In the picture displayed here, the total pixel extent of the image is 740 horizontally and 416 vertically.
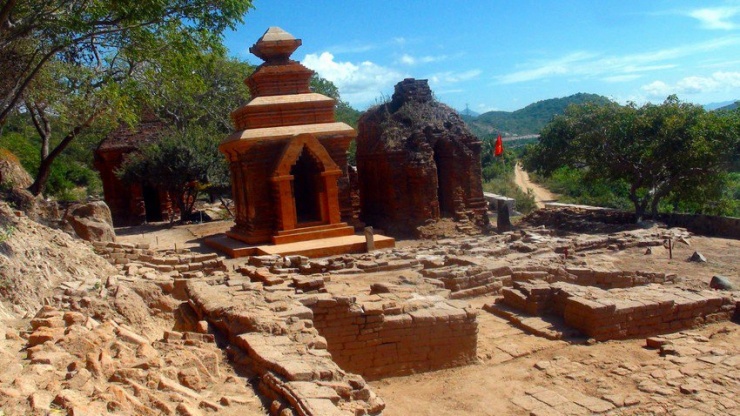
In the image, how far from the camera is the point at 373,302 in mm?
6941

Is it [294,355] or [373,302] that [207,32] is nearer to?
[373,302]

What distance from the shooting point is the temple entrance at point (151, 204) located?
25.3m

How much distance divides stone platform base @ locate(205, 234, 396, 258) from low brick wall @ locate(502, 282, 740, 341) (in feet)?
18.0

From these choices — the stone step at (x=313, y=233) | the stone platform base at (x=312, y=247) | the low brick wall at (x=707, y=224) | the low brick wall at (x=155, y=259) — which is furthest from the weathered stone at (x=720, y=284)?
the low brick wall at (x=155, y=259)

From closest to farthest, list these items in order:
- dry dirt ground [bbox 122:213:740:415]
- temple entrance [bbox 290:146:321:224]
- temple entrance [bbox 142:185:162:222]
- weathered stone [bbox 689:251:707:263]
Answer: dry dirt ground [bbox 122:213:740:415]
weathered stone [bbox 689:251:707:263]
temple entrance [bbox 290:146:321:224]
temple entrance [bbox 142:185:162:222]

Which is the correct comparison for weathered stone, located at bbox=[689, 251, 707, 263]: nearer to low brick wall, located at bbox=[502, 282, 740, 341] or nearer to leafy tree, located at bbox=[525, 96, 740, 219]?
low brick wall, located at bbox=[502, 282, 740, 341]

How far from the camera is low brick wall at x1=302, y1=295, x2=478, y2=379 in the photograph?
260 inches

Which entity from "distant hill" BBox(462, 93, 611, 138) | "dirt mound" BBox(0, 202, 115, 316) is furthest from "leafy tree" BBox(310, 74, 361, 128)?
"distant hill" BBox(462, 93, 611, 138)

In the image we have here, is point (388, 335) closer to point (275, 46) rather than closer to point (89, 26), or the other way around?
point (89, 26)

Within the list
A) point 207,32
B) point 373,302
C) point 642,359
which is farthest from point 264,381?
point 207,32

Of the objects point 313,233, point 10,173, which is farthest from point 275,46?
point 10,173

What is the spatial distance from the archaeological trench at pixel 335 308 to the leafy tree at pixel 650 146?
1852 mm

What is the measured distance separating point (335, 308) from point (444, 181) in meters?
12.5

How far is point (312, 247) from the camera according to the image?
1355cm
